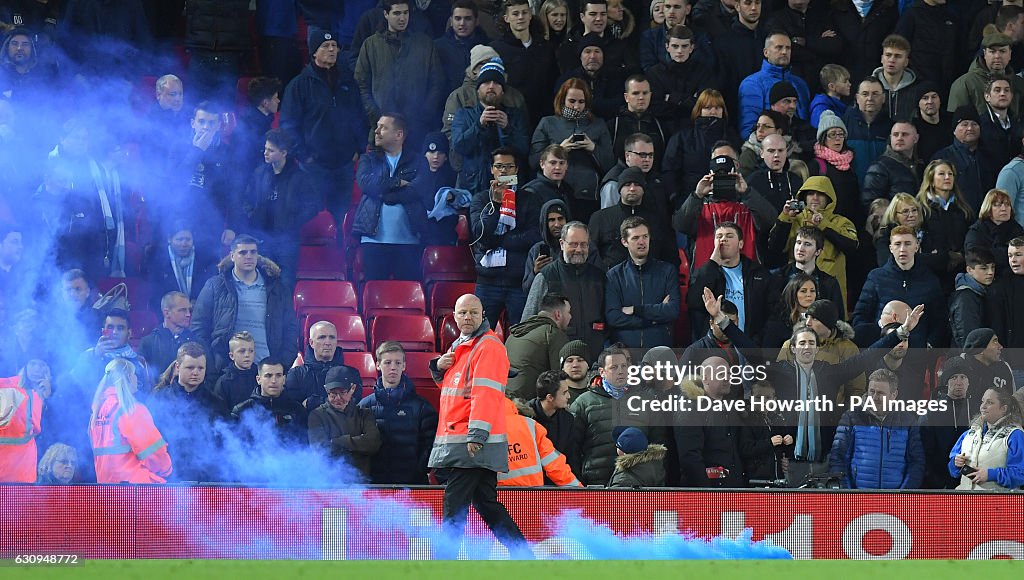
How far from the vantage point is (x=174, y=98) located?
40.4 ft

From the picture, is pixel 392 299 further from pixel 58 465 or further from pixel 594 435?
pixel 58 465

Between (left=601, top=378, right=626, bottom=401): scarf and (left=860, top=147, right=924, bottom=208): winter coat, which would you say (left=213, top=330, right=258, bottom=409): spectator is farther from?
(left=860, top=147, right=924, bottom=208): winter coat

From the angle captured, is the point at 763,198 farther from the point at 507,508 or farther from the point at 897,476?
the point at 507,508

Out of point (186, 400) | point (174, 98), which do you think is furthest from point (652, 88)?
point (186, 400)

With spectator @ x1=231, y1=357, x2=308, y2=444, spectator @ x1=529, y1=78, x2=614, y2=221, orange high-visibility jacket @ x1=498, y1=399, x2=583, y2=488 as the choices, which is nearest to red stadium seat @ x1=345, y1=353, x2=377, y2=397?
spectator @ x1=231, y1=357, x2=308, y2=444

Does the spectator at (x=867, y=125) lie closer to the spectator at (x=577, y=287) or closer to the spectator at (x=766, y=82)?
the spectator at (x=766, y=82)

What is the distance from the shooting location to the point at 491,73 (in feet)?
40.4

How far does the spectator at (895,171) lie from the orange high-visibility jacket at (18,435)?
621 cm

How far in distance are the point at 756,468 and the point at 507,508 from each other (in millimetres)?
1929

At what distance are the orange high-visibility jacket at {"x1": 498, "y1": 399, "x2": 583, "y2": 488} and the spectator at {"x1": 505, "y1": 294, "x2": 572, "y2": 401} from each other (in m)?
1.06

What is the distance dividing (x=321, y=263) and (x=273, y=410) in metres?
2.87

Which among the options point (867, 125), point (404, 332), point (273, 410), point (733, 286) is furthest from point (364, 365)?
point (867, 125)

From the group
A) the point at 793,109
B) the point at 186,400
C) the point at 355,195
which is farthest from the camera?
the point at 355,195

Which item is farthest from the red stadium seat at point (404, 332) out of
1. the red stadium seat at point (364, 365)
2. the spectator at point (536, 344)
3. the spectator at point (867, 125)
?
the spectator at point (867, 125)
